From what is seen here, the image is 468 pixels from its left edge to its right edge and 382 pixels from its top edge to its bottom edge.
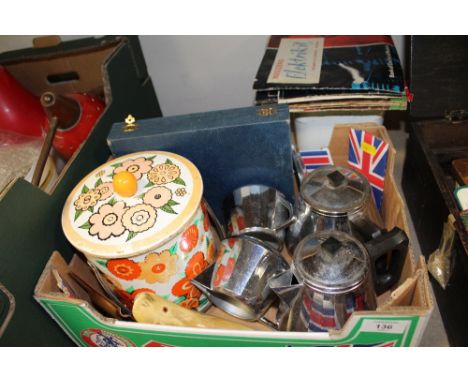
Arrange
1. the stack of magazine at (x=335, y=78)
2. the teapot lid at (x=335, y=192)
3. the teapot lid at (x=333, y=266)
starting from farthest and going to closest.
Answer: the stack of magazine at (x=335, y=78) → the teapot lid at (x=335, y=192) → the teapot lid at (x=333, y=266)

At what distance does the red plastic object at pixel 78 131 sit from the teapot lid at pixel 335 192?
39 centimetres

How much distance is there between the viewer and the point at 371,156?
0.69m

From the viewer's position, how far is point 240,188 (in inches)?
26.1

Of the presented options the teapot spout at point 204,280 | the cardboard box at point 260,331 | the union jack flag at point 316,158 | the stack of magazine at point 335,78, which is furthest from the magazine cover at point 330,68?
the teapot spout at point 204,280

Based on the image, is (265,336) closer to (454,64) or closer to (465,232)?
(465,232)

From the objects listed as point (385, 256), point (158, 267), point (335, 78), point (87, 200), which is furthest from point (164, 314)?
point (335, 78)

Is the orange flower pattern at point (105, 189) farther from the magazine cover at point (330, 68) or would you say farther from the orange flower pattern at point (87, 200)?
the magazine cover at point (330, 68)

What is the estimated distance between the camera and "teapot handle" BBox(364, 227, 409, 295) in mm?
520

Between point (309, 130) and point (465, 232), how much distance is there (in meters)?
0.32

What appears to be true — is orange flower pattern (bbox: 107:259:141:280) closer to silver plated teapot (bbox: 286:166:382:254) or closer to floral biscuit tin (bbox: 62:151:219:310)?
floral biscuit tin (bbox: 62:151:219:310)

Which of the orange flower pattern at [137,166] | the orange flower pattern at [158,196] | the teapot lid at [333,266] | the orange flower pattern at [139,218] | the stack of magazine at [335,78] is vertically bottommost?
the teapot lid at [333,266]

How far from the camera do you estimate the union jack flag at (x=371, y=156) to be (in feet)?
2.19

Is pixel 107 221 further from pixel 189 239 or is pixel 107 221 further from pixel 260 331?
pixel 260 331

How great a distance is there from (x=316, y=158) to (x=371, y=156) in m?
0.10
